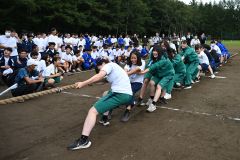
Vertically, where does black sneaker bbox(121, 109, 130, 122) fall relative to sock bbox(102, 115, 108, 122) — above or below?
below

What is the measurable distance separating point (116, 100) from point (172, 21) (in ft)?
213

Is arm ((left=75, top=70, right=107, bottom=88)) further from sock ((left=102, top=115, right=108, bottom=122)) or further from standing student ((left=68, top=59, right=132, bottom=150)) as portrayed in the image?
sock ((left=102, top=115, right=108, bottom=122))

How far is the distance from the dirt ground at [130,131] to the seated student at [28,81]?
1.94ft

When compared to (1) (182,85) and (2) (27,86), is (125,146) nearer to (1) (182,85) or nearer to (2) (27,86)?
(2) (27,86)

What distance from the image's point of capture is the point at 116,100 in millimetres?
5453

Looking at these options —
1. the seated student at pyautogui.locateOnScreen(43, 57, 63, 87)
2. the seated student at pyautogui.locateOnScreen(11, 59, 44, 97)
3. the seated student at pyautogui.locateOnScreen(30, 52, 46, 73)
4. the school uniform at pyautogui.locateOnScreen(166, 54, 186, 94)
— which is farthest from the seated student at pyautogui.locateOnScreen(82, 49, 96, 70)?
the school uniform at pyautogui.locateOnScreen(166, 54, 186, 94)

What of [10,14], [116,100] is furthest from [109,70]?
[10,14]

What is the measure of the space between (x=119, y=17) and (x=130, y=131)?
142 ft

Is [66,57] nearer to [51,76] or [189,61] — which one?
[51,76]

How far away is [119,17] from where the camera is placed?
157ft

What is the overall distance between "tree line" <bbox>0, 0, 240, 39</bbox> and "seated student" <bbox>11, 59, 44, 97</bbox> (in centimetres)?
2321

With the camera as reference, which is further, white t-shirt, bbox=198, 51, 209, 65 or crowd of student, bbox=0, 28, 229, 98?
white t-shirt, bbox=198, 51, 209, 65

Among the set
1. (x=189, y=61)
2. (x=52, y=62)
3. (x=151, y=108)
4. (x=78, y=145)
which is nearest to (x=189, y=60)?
(x=189, y=61)

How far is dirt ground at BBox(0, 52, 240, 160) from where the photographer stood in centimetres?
478
